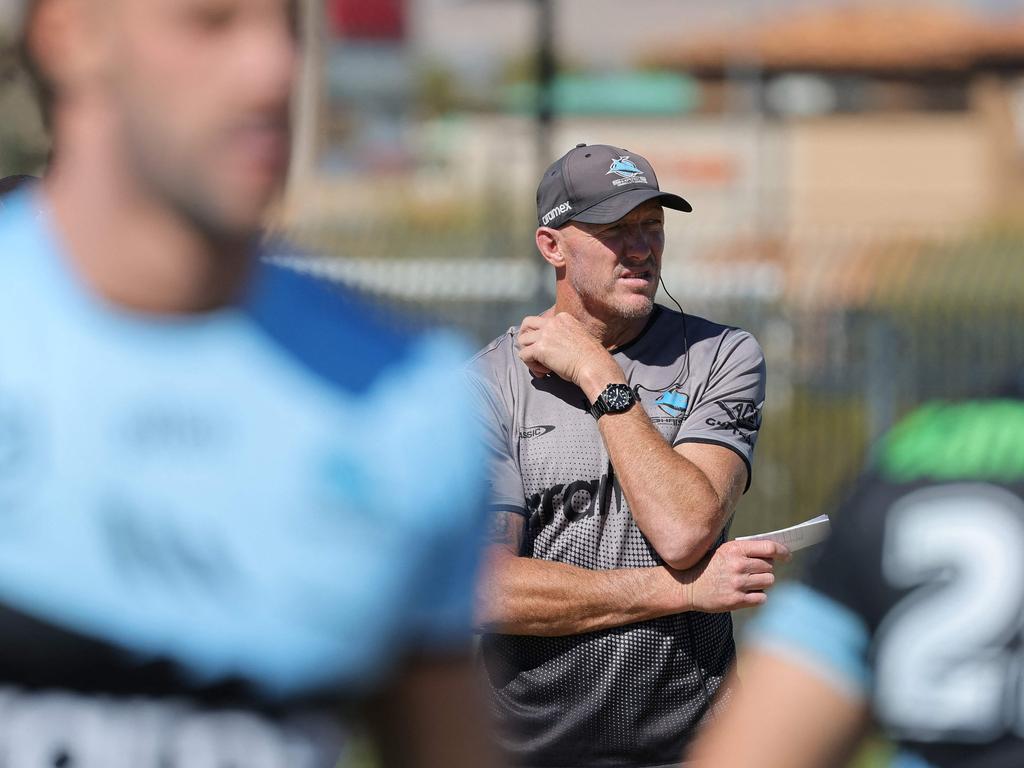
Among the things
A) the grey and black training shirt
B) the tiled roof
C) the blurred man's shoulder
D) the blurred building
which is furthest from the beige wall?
the blurred man's shoulder

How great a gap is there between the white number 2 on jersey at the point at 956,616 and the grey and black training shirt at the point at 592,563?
197 cm

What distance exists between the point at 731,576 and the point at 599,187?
952mm

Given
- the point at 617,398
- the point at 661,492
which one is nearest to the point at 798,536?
the point at 661,492

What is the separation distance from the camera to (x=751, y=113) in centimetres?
4078

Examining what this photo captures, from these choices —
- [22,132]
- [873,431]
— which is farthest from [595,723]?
[22,132]

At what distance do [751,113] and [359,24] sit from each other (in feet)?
49.6

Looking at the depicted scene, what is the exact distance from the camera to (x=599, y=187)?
386cm

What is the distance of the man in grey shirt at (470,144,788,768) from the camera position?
3562 mm

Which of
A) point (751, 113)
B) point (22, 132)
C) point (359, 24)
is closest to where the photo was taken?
point (22, 132)

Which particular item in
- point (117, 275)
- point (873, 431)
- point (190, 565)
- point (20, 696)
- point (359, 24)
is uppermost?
point (359, 24)

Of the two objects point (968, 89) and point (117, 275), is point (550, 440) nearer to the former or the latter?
point (117, 275)

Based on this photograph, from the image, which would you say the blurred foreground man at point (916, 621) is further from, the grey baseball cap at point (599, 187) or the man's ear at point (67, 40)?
the grey baseball cap at point (599, 187)

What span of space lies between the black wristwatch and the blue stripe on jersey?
Result: 6.13 ft

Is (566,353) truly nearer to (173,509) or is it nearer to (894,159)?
(173,509)
